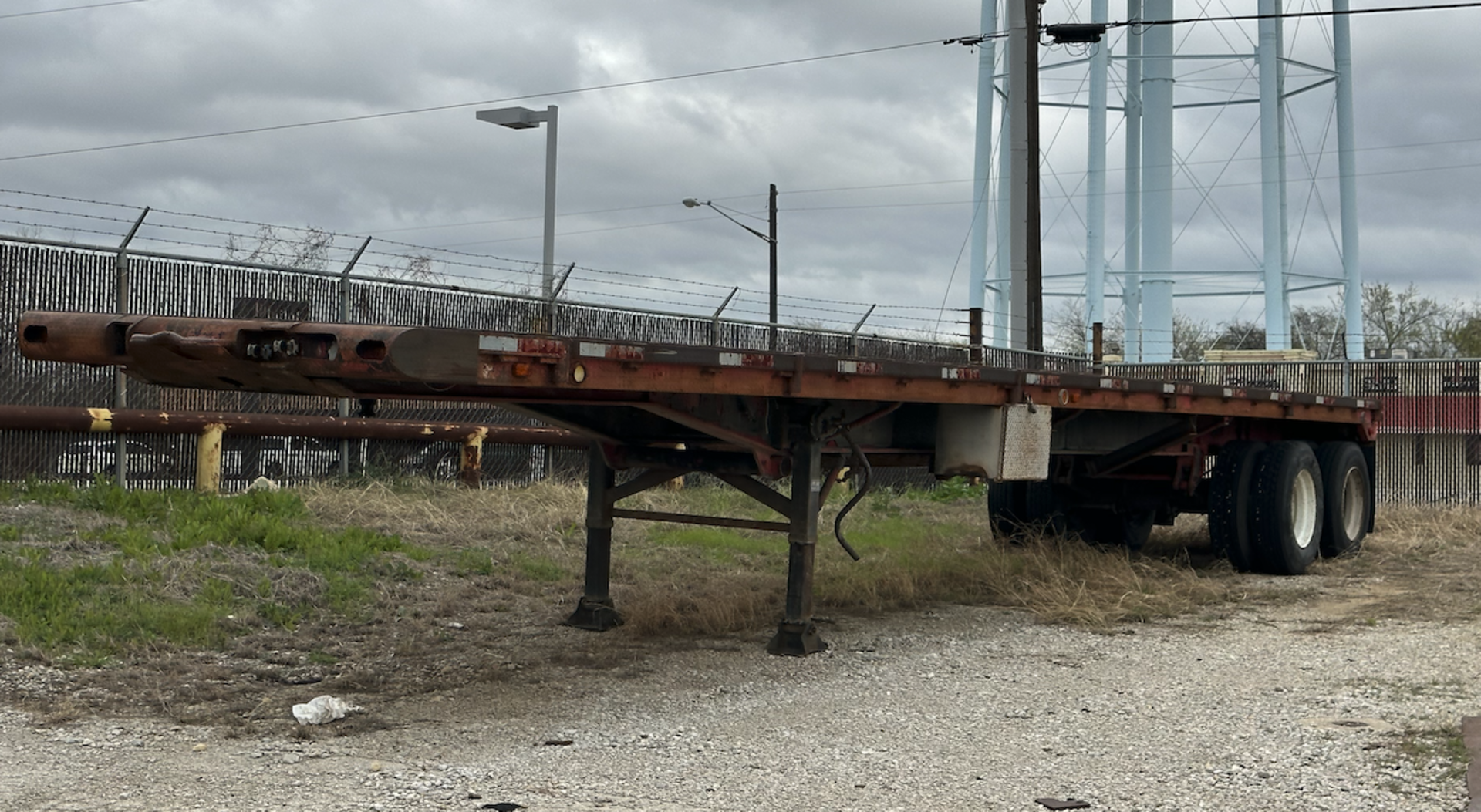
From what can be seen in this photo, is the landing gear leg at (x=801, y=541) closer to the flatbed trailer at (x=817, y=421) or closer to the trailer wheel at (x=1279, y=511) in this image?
the flatbed trailer at (x=817, y=421)

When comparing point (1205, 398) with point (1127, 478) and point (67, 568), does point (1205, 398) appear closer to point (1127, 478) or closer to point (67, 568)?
point (1127, 478)

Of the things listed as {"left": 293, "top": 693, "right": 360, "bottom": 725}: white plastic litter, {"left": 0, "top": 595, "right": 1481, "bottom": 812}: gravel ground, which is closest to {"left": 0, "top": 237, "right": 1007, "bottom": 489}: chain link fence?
{"left": 0, "top": 595, "right": 1481, "bottom": 812}: gravel ground

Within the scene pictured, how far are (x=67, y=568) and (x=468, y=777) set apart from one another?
4.74 meters

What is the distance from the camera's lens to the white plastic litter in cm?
643

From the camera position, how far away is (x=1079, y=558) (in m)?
12.0

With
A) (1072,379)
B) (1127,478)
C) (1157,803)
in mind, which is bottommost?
(1157,803)

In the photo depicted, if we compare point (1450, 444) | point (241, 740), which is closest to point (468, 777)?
point (241, 740)

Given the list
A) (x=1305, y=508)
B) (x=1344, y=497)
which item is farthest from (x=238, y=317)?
(x=1344, y=497)

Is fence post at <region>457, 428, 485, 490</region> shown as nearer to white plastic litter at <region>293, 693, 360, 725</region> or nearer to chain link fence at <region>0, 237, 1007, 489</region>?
chain link fence at <region>0, 237, 1007, 489</region>

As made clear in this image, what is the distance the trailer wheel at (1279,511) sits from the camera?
40.3 feet

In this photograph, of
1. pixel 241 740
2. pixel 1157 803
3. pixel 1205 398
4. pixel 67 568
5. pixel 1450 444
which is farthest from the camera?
pixel 1450 444

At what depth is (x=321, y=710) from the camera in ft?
21.3

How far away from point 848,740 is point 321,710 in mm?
2292

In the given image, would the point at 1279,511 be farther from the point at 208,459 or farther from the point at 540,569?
→ the point at 208,459
